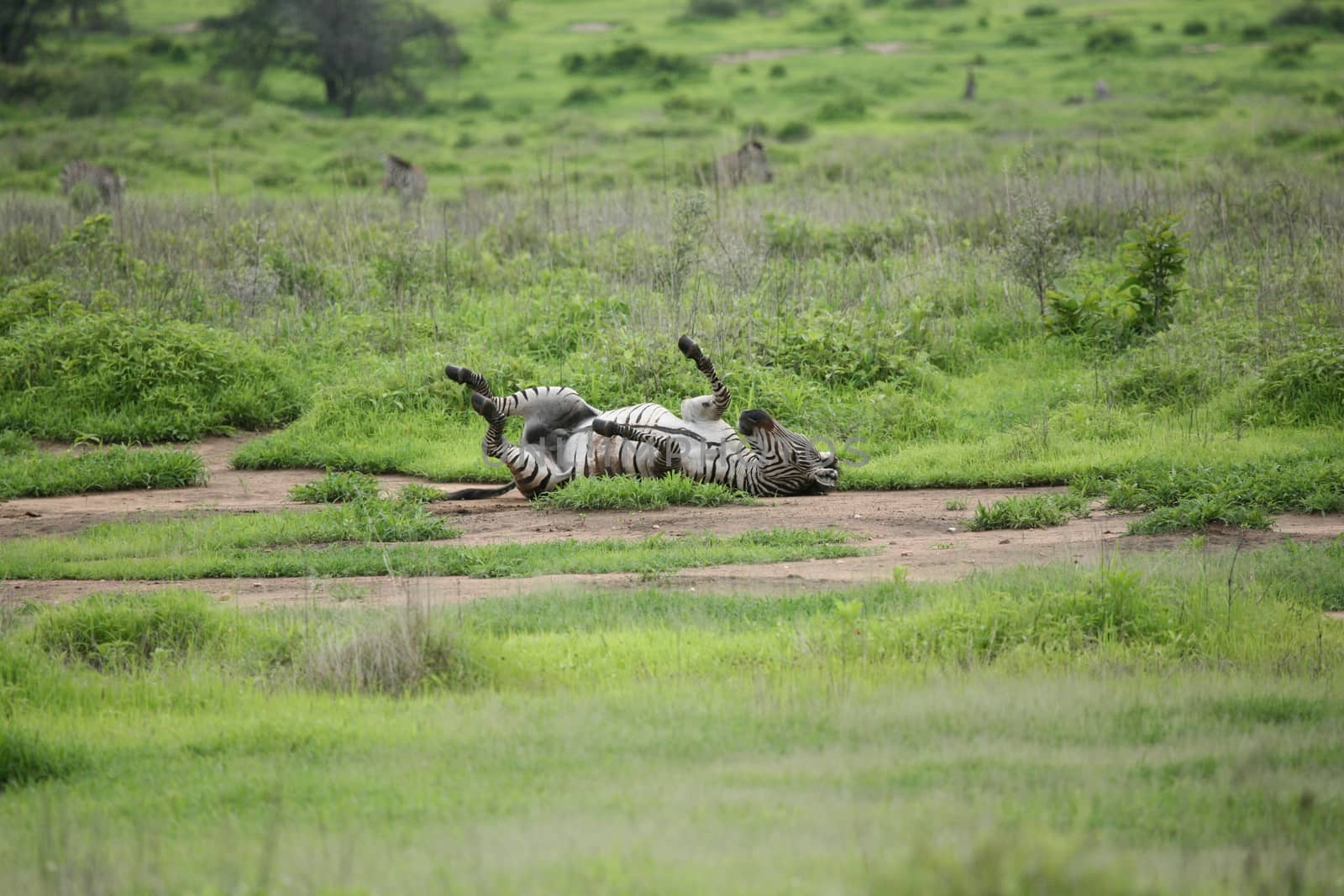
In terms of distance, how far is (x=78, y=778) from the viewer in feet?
16.1

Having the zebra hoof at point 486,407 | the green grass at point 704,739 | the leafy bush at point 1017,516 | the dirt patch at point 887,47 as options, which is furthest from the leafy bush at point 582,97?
the green grass at point 704,739

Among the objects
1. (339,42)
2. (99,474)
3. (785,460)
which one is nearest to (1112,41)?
(339,42)

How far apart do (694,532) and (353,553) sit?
2.27 meters

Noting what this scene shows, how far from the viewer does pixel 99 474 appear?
36.5 feet

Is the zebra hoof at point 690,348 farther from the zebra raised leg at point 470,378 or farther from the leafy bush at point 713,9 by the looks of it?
the leafy bush at point 713,9

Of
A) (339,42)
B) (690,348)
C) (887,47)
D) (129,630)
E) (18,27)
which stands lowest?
(129,630)

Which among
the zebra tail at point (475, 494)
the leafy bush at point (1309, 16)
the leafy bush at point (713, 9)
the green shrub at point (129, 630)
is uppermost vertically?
the leafy bush at point (713, 9)

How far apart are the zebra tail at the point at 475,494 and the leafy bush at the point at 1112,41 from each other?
120ft

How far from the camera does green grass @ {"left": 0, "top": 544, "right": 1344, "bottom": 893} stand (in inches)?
146

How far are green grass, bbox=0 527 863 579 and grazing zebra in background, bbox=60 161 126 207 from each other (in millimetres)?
16434

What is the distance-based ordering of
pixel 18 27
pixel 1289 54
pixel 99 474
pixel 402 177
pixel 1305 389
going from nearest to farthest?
pixel 99 474, pixel 1305 389, pixel 402 177, pixel 1289 54, pixel 18 27

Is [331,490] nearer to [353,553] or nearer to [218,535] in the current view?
[218,535]

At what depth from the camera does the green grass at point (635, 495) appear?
32.9 feet

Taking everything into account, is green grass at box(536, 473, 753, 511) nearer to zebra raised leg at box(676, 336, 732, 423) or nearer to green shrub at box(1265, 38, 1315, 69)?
zebra raised leg at box(676, 336, 732, 423)
